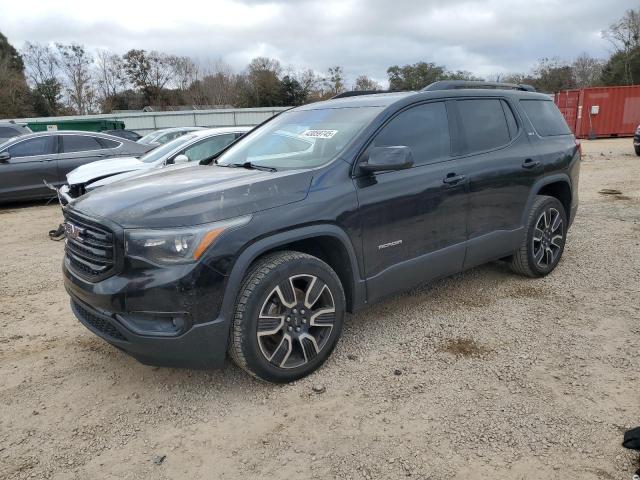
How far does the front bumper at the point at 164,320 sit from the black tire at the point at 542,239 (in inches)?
120

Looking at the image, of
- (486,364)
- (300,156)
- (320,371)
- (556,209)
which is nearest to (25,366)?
(320,371)

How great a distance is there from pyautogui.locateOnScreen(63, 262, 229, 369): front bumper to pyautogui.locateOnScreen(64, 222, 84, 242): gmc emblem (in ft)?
1.20

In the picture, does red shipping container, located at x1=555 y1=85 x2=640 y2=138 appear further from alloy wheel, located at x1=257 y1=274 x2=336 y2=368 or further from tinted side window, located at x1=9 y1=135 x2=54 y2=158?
alloy wheel, located at x1=257 y1=274 x2=336 y2=368

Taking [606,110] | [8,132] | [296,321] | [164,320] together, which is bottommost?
[296,321]

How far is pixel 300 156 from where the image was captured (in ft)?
11.4

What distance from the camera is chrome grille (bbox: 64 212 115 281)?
2711mm

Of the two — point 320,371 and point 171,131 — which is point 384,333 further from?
point 171,131

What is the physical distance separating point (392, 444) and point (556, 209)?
10.6ft

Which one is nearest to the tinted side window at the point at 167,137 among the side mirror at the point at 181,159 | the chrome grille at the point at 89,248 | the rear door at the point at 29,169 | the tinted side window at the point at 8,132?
the rear door at the point at 29,169

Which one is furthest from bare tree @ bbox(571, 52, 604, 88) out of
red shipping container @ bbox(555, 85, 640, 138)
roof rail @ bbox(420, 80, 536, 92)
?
roof rail @ bbox(420, 80, 536, 92)

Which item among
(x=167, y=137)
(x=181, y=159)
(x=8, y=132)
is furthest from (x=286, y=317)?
(x=8, y=132)

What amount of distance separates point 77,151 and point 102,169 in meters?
3.36

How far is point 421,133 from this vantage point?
367 cm

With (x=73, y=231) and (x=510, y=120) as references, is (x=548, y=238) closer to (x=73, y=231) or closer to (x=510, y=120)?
(x=510, y=120)
